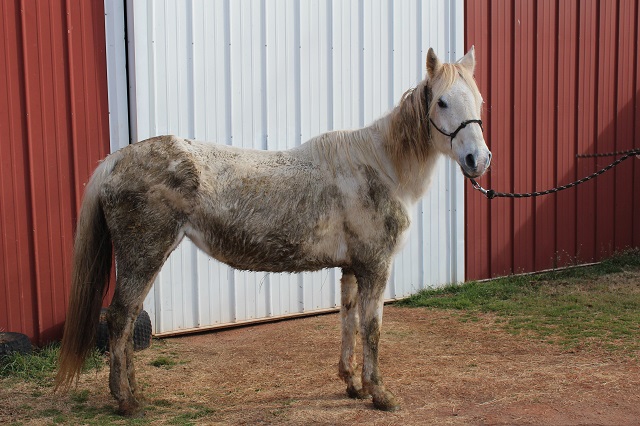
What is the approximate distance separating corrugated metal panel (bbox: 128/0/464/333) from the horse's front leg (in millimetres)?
2470

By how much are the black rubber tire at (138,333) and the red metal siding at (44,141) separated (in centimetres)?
52

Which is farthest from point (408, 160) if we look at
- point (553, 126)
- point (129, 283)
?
point (553, 126)

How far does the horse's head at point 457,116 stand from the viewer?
398cm

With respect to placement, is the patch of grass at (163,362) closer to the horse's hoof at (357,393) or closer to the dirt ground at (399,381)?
the dirt ground at (399,381)

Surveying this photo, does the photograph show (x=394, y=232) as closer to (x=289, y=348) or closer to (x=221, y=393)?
(x=221, y=393)

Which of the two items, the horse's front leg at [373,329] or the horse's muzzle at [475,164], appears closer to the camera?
the horse's muzzle at [475,164]

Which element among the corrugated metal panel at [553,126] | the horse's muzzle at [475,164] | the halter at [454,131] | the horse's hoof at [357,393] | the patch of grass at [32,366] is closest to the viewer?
the horse's muzzle at [475,164]

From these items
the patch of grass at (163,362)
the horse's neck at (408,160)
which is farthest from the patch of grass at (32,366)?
the horse's neck at (408,160)

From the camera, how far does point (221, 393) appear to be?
184 inches

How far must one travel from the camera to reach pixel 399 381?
480cm

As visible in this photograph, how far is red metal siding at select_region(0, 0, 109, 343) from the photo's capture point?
542 cm

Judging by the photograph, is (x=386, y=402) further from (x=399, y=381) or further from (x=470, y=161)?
(x=470, y=161)

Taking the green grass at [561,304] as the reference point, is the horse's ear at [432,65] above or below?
above

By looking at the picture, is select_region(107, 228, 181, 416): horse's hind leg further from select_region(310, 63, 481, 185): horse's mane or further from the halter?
the halter
